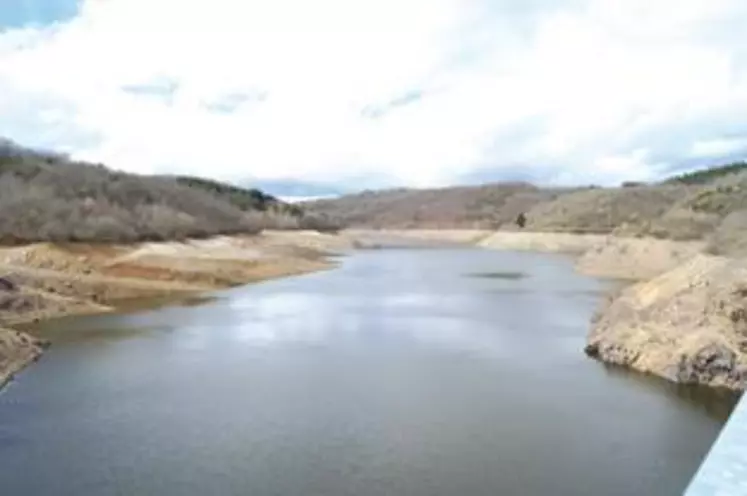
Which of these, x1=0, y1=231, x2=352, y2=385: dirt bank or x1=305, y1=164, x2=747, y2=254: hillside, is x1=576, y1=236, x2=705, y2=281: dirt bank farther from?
x1=0, y1=231, x2=352, y2=385: dirt bank

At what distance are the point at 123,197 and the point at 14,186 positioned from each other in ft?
46.9

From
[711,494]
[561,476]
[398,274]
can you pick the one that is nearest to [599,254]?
[398,274]

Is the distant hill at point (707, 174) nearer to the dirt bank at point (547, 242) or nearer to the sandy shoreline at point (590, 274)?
the dirt bank at point (547, 242)

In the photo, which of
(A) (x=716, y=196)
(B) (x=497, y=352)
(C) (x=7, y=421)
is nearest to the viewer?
(C) (x=7, y=421)

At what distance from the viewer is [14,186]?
6481 cm

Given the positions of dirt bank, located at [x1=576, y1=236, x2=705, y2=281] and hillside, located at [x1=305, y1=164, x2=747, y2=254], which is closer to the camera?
dirt bank, located at [x1=576, y1=236, x2=705, y2=281]

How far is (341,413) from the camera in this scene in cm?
2200

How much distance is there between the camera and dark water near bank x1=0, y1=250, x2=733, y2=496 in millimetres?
17031

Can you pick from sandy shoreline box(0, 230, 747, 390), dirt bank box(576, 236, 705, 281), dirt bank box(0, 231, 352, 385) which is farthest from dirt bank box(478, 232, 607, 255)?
dirt bank box(0, 231, 352, 385)

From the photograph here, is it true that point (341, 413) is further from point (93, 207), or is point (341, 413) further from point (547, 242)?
point (547, 242)

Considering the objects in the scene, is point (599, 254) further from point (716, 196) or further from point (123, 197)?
point (123, 197)

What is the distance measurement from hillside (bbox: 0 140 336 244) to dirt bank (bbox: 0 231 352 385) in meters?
2.00

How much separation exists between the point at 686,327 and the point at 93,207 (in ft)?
163

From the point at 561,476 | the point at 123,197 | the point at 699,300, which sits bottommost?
the point at 561,476
